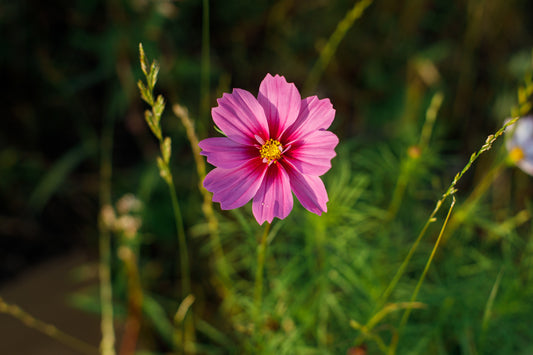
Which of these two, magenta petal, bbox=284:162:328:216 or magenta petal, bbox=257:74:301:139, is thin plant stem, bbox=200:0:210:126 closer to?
magenta petal, bbox=257:74:301:139

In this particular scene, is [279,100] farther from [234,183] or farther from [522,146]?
[522,146]

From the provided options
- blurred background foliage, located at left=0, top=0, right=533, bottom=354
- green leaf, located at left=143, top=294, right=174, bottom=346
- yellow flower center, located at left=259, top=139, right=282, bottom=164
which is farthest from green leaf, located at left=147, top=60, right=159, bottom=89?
green leaf, located at left=143, top=294, right=174, bottom=346

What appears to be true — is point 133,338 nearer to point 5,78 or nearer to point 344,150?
point 344,150

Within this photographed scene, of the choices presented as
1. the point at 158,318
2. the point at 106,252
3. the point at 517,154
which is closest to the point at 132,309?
the point at 158,318

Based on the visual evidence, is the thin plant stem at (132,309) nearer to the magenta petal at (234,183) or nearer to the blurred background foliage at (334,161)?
the blurred background foliage at (334,161)

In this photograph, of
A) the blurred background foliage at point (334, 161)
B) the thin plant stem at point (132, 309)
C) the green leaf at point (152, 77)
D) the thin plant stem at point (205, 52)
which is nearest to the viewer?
the green leaf at point (152, 77)

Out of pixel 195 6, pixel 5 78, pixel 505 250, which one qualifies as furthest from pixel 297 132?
pixel 5 78

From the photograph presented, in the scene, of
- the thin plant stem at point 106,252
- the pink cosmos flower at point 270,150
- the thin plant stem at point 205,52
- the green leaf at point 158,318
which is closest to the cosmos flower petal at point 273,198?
the pink cosmos flower at point 270,150
